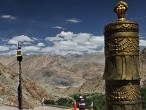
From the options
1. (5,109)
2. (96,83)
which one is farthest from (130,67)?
(96,83)

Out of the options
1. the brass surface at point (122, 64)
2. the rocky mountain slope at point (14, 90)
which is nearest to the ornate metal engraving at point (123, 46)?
the brass surface at point (122, 64)

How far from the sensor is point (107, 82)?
13.4ft

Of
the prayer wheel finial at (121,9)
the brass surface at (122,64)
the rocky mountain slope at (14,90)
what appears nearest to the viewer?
the brass surface at (122,64)

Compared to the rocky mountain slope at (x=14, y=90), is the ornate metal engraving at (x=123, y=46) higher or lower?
higher

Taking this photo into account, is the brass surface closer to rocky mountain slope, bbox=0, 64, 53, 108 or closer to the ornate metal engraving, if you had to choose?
the ornate metal engraving

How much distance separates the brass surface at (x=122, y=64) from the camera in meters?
3.93

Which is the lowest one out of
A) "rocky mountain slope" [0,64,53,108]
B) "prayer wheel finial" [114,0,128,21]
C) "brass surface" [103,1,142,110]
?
"rocky mountain slope" [0,64,53,108]

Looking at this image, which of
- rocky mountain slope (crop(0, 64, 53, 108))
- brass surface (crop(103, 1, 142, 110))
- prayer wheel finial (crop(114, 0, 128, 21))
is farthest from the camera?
rocky mountain slope (crop(0, 64, 53, 108))

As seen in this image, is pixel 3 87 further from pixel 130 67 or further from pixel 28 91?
pixel 130 67

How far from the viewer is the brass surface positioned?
3.93 meters

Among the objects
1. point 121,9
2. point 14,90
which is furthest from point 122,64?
point 14,90

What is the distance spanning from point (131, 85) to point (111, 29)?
2.27 ft

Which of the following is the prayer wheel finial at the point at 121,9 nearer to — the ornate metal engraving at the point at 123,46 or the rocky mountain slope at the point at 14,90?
the ornate metal engraving at the point at 123,46

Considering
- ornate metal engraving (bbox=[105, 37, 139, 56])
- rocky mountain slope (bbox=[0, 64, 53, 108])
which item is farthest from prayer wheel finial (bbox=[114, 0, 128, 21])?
rocky mountain slope (bbox=[0, 64, 53, 108])
